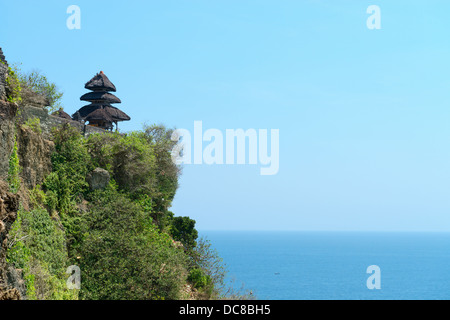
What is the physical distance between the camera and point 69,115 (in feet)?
132

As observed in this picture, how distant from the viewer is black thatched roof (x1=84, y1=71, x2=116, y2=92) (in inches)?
1528

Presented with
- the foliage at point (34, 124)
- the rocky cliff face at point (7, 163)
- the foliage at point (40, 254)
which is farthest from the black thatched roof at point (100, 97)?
the foliage at point (40, 254)

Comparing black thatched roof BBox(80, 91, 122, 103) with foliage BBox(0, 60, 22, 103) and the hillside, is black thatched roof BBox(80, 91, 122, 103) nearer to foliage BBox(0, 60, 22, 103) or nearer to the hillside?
the hillside

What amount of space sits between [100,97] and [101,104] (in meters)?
0.61

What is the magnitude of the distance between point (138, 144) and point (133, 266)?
24.7 feet

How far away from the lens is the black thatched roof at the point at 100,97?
3853 centimetres

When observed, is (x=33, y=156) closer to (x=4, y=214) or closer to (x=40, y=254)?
(x=40, y=254)

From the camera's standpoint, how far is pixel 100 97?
38500mm

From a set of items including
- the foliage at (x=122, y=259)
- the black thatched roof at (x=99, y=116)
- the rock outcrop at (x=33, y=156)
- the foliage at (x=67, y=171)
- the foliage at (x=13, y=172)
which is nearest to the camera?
Answer: the foliage at (x=13, y=172)
